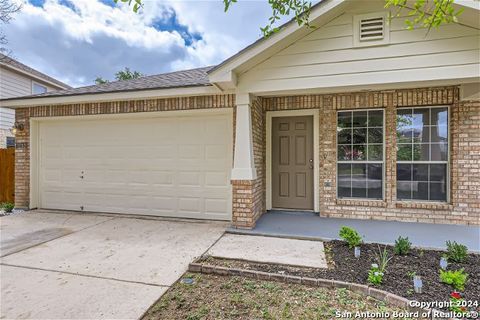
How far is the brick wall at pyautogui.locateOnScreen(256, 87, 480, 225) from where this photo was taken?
4633 mm

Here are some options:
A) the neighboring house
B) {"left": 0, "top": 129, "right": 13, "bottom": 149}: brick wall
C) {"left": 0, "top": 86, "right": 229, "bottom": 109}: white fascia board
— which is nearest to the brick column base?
{"left": 0, "top": 86, "right": 229, "bottom": 109}: white fascia board

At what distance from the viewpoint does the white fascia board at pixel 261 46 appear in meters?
3.92

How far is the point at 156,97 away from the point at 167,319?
13.6 feet

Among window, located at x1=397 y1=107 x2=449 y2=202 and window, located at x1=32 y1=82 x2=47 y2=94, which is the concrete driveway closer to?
window, located at x1=397 y1=107 x2=449 y2=202

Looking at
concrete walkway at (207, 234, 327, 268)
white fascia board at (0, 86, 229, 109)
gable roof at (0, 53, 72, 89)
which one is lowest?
concrete walkway at (207, 234, 327, 268)

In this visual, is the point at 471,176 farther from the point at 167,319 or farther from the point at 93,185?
the point at 93,185

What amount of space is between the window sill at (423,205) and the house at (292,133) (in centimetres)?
2

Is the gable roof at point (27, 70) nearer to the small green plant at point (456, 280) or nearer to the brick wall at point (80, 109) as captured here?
the brick wall at point (80, 109)

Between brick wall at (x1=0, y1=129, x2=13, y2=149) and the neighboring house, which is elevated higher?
the neighboring house

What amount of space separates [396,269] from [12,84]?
1552cm

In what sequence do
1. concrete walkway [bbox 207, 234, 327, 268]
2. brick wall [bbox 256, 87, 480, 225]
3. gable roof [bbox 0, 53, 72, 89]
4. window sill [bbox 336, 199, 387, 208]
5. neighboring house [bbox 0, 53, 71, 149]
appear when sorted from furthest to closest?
1. neighboring house [bbox 0, 53, 71, 149]
2. gable roof [bbox 0, 53, 72, 89]
3. window sill [bbox 336, 199, 387, 208]
4. brick wall [bbox 256, 87, 480, 225]
5. concrete walkway [bbox 207, 234, 327, 268]

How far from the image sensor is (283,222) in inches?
195

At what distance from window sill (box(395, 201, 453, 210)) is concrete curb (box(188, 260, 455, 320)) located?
122 inches

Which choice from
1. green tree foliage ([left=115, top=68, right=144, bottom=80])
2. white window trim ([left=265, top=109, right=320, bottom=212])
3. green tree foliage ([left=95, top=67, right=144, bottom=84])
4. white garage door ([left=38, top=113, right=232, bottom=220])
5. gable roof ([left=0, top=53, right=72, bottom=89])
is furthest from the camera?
green tree foliage ([left=115, top=68, right=144, bottom=80])
